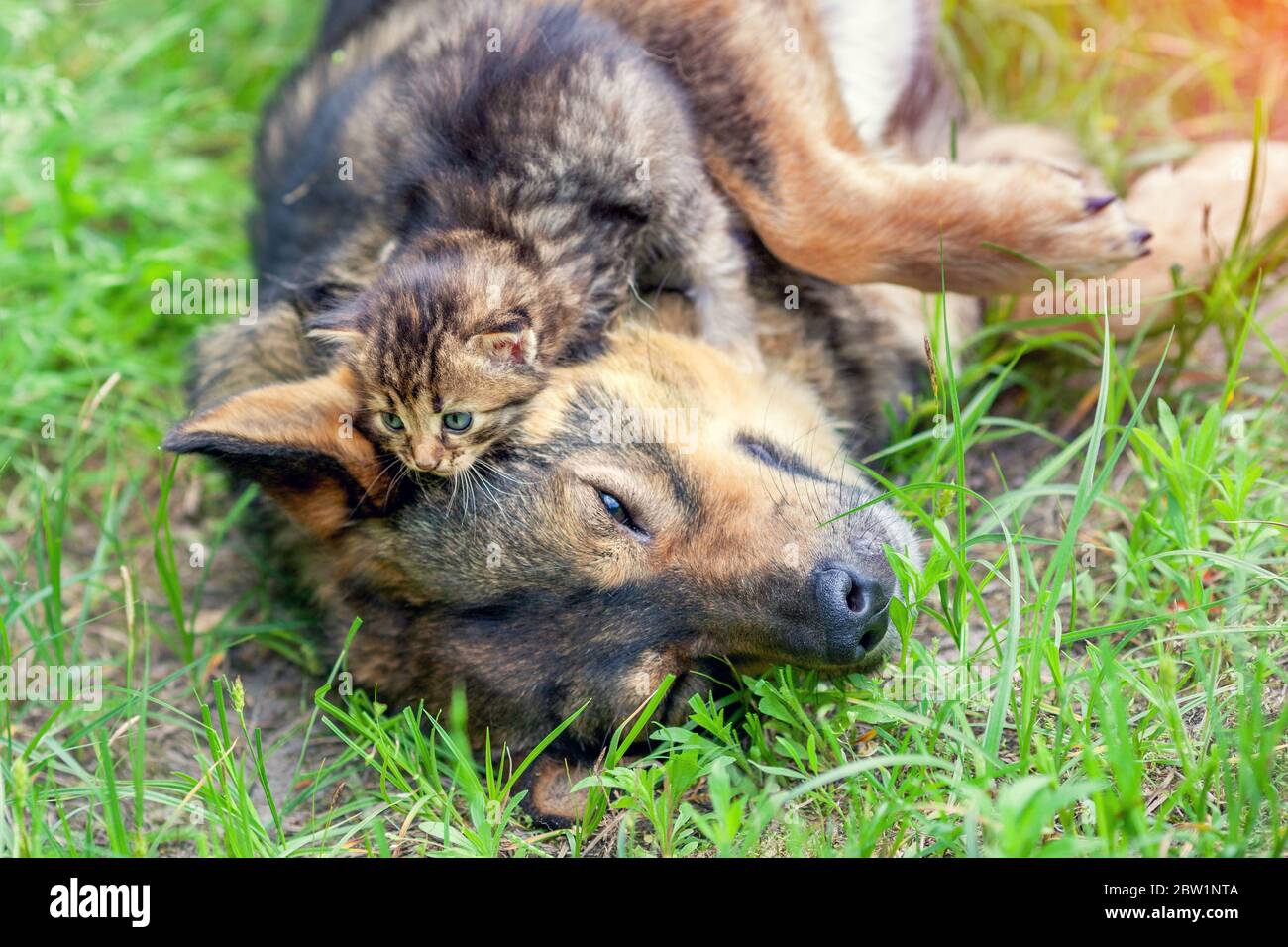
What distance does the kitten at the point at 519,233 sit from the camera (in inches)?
120

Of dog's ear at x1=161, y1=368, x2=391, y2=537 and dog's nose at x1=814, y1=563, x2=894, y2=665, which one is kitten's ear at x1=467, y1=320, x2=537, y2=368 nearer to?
dog's ear at x1=161, y1=368, x2=391, y2=537

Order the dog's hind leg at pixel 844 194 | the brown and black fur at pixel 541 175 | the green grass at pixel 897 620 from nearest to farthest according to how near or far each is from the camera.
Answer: the green grass at pixel 897 620 → the brown and black fur at pixel 541 175 → the dog's hind leg at pixel 844 194

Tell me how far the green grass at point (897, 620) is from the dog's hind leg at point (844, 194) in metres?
0.38

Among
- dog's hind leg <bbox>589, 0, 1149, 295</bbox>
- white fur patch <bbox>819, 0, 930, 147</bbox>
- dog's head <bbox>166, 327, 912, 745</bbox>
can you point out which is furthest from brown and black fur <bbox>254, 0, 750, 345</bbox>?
white fur patch <bbox>819, 0, 930, 147</bbox>

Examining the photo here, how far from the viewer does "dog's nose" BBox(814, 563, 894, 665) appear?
2857mm

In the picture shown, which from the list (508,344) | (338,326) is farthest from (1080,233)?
(338,326)

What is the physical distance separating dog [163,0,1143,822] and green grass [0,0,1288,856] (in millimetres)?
176

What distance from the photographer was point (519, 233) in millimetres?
3344

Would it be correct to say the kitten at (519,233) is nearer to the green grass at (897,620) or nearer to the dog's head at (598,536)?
the dog's head at (598,536)

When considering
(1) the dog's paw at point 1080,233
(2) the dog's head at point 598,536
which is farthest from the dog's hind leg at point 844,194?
(2) the dog's head at point 598,536

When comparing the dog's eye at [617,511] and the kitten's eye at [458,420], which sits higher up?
the kitten's eye at [458,420]

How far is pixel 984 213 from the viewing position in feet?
11.9

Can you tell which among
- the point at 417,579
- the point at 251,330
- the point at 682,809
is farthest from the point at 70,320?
the point at 682,809
